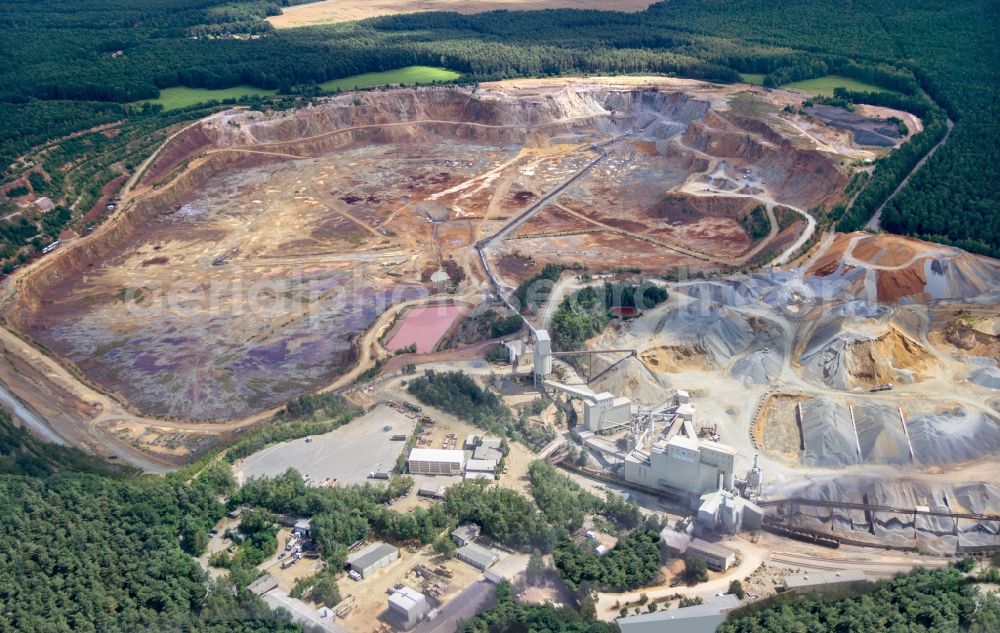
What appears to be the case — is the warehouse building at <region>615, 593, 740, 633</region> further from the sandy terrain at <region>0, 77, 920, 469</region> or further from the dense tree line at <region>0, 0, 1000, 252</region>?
the dense tree line at <region>0, 0, 1000, 252</region>

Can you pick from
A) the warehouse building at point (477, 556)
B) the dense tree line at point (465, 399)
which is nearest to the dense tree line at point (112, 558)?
the warehouse building at point (477, 556)

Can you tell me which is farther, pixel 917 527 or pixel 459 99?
pixel 459 99

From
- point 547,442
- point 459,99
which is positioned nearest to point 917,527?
point 547,442

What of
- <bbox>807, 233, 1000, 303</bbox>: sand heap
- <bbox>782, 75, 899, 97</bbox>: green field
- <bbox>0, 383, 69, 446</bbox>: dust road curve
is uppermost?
<bbox>782, 75, 899, 97</bbox>: green field

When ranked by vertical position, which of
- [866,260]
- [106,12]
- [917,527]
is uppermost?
[106,12]

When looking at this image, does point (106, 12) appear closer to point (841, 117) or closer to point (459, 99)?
point (459, 99)

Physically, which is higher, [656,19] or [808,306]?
[656,19]

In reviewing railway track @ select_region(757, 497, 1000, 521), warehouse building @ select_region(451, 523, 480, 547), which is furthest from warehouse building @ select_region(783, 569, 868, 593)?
warehouse building @ select_region(451, 523, 480, 547)

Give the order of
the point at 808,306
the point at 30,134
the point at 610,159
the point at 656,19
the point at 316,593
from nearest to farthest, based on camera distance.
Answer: the point at 316,593 → the point at 808,306 → the point at 30,134 → the point at 610,159 → the point at 656,19

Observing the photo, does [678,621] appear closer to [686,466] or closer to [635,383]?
[686,466]
